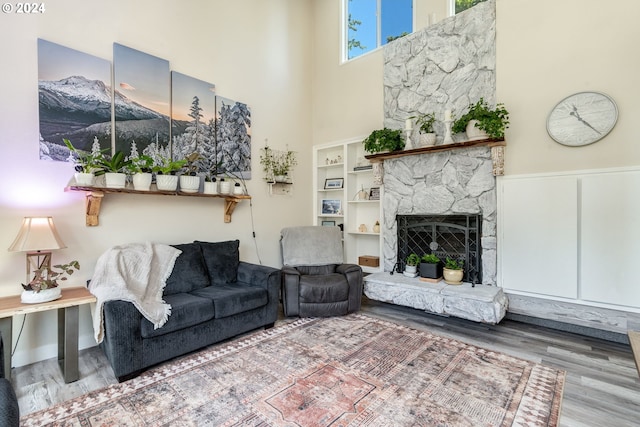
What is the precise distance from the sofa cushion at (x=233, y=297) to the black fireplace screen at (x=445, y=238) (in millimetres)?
2046

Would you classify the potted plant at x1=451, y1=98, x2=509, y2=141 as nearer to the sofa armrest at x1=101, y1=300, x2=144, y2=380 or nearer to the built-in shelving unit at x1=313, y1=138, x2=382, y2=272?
the built-in shelving unit at x1=313, y1=138, x2=382, y2=272

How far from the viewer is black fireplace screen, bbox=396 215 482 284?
143 inches

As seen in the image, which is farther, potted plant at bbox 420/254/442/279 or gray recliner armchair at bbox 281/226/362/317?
potted plant at bbox 420/254/442/279

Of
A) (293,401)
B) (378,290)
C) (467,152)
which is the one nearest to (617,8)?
(467,152)

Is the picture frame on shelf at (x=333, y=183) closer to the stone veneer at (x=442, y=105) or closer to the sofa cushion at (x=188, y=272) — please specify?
the stone veneer at (x=442, y=105)

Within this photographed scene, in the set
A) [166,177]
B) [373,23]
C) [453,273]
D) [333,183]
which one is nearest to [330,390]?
[453,273]

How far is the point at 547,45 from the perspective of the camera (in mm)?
3211

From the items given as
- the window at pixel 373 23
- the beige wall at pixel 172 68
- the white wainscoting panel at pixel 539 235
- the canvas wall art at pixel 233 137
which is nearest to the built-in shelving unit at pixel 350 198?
the beige wall at pixel 172 68

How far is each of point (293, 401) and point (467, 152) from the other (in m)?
3.25

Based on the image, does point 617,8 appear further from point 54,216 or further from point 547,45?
point 54,216

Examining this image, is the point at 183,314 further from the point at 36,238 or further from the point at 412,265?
the point at 412,265

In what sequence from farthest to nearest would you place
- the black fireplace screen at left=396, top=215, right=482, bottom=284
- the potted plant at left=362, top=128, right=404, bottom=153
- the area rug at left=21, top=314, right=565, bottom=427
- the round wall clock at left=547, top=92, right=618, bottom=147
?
the potted plant at left=362, top=128, right=404, bottom=153 → the black fireplace screen at left=396, top=215, right=482, bottom=284 → the round wall clock at left=547, top=92, right=618, bottom=147 → the area rug at left=21, top=314, right=565, bottom=427

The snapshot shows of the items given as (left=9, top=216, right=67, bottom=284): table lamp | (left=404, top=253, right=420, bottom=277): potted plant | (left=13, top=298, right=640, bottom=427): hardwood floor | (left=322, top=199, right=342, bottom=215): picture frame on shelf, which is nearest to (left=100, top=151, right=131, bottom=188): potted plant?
(left=9, top=216, right=67, bottom=284): table lamp

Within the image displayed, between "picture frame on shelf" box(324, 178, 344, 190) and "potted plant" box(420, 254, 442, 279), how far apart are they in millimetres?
1791
